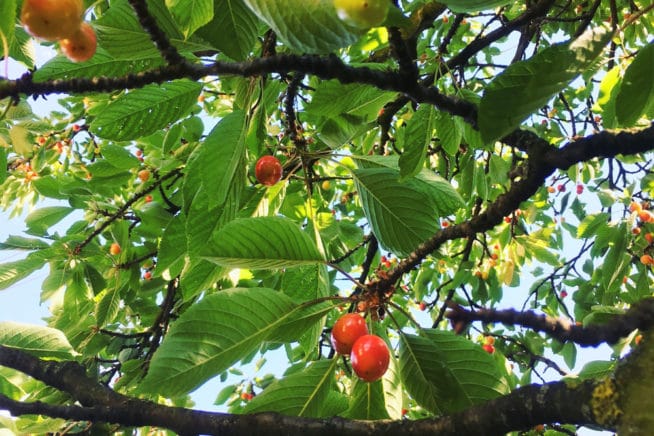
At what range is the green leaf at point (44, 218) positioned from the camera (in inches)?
110

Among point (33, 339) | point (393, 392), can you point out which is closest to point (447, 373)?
point (393, 392)

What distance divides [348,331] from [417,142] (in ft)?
2.06

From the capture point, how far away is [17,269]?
8.61 ft

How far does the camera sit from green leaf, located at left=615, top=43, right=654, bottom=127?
1.23m

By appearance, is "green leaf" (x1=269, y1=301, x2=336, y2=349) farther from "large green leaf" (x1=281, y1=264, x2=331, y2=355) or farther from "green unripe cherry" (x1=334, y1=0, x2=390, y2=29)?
"green unripe cherry" (x1=334, y1=0, x2=390, y2=29)

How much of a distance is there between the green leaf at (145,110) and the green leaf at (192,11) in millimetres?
510

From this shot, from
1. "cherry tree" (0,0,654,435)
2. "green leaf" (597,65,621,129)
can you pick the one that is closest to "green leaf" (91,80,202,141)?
"cherry tree" (0,0,654,435)

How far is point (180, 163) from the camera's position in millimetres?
2590

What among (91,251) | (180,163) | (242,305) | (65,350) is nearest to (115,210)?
(91,251)

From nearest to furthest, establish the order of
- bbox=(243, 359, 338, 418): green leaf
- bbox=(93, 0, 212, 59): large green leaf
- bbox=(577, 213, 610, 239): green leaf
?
bbox=(93, 0, 212, 59): large green leaf, bbox=(243, 359, 338, 418): green leaf, bbox=(577, 213, 610, 239): green leaf

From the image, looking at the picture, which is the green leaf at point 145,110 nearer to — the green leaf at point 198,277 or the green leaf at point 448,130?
the green leaf at point 198,277

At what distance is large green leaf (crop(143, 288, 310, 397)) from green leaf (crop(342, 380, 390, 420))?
334 mm

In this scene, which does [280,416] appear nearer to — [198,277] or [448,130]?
[198,277]

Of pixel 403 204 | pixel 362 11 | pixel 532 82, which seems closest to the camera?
pixel 362 11
